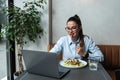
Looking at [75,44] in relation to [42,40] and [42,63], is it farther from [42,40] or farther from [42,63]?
[42,63]

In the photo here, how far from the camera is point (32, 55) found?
59.4 inches

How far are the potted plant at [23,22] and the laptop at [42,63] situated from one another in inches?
45.1

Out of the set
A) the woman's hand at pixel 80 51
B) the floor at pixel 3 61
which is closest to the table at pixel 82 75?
the woman's hand at pixel 80 51

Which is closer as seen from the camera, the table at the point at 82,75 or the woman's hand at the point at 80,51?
the table at the point at 82,75

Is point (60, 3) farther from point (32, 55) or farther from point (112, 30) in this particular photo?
point (32, 55)

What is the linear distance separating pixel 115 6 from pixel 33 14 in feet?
3.92

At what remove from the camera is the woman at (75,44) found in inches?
86.3

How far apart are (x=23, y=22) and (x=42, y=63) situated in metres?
1.26

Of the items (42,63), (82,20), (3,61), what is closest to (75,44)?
(82,20)

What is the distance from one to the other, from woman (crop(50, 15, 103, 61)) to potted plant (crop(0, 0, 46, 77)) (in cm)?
54

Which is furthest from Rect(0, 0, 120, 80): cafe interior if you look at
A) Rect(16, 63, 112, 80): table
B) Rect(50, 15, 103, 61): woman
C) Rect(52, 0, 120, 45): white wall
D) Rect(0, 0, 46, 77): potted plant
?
Rect(16, 63, 112, 80): table

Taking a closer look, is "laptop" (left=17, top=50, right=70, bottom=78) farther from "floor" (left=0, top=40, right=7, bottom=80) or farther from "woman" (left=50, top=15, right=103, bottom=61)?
"floor" (left=0, top=40, right=7, bottom=80)

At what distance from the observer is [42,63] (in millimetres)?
1500

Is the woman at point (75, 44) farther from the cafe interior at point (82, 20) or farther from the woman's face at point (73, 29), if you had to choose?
the cafe interior at point (82, 20)
